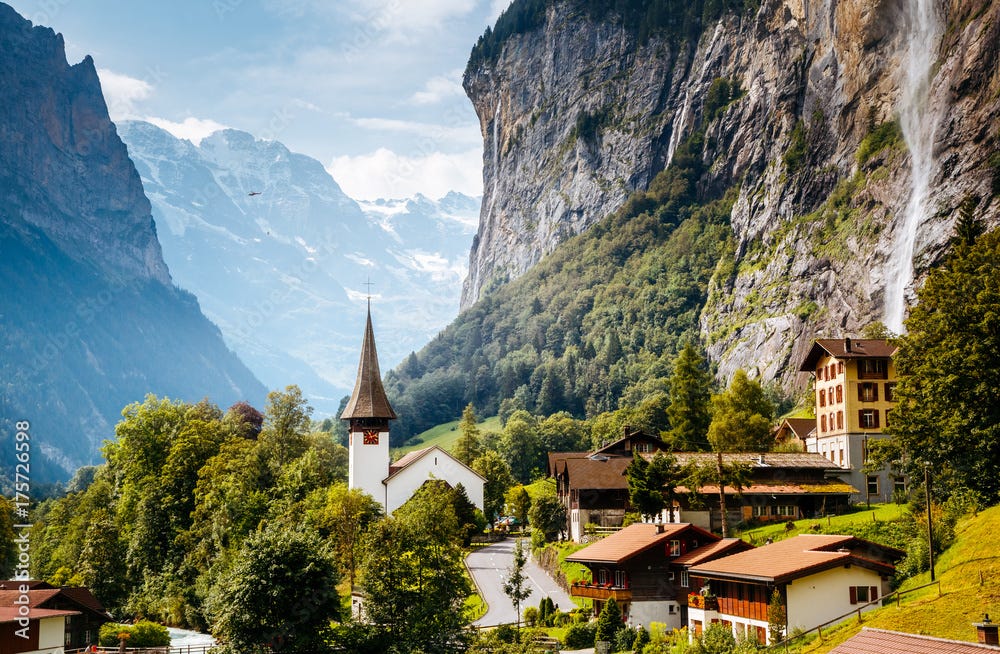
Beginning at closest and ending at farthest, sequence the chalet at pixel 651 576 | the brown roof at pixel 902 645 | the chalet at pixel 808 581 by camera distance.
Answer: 1. the brown roof at pixel 902 645
2. the chalet at pixel 808 581
3. the chalet at pixel 651 576

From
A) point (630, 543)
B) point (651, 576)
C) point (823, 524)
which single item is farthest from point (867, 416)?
point (651, 576)

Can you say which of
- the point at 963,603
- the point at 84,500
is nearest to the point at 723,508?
the point at 963,603

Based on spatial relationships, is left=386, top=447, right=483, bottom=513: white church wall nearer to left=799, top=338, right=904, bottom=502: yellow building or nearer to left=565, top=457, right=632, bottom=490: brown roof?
left=565, top=457, right=632, bottom=490: brown roof

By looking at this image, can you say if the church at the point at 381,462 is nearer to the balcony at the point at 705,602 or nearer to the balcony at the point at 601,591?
the balcony at the point at 601,591

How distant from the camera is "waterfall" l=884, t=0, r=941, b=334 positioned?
152 m

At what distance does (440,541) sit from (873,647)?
37.9 m

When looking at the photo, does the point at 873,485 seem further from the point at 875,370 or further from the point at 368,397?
the point at 368,397

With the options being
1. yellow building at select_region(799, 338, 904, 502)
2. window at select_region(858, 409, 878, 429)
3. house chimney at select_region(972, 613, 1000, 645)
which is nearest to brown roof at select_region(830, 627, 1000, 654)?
house chimney at select_region(972, 613, 1000, 645)

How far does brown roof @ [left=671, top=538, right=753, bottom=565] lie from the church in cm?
4780

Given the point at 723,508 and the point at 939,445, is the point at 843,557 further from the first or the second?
the point at 723,508

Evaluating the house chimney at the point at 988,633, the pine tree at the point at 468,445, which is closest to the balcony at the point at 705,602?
the house chimney at the point at 988,633

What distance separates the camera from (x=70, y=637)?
75.9m

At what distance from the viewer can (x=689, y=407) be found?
104500mm

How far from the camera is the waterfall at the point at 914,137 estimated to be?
498 ft
